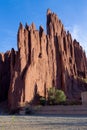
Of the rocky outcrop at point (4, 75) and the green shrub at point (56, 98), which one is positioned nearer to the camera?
the green shrub at point (56, 98)

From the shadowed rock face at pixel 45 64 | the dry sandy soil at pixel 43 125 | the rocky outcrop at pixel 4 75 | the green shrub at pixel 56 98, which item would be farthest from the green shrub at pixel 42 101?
the dry sandy soil at pixel 43 125

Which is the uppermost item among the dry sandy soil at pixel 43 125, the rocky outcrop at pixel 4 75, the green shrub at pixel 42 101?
the rocky outcrop at pixel 4 75

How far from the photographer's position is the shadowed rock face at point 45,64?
238 ft

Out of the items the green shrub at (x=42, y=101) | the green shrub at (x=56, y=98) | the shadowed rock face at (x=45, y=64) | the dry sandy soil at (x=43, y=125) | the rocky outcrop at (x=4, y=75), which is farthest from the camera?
the rocky outcrop at (x=4, y=75)

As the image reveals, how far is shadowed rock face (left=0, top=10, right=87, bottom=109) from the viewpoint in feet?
238

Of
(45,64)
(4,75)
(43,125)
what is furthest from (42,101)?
(43,125)

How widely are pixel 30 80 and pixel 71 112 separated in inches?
767

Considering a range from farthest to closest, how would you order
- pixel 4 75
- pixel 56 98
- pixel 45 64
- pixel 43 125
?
1. pixel 4 75
2. pixel 45 64
3. pixel 56 98
4. pixel 43 125

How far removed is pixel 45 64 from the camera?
82.9 m

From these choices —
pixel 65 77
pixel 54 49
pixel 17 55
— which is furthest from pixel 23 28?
pixel 65 77

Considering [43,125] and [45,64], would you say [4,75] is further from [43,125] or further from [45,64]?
[43,125]

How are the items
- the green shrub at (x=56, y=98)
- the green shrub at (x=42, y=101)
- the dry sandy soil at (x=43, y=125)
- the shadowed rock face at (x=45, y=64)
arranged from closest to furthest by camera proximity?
the dry sandy soil at (x=43, y=125)
the green shrub at (x=42, y=101)
the green shrub at (x=56, y=98)
the shadowed rock face at (x=45, y=64)

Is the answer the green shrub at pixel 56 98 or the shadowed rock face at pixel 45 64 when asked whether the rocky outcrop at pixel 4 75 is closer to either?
the shadowed rock face at pixel 45 64

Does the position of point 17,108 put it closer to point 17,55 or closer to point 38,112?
point 38,112
